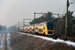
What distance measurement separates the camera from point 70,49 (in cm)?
2256

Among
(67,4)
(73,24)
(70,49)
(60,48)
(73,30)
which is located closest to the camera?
(70,49)

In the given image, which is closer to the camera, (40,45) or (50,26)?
(40,45)

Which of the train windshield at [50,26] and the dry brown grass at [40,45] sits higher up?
the train windshield at [50,26]

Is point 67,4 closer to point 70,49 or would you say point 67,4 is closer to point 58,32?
point 70,49

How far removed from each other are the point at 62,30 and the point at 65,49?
118 ft

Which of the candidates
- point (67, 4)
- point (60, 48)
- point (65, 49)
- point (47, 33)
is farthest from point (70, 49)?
point (47, 33)

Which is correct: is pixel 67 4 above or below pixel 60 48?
above

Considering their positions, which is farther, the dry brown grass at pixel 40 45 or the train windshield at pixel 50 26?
the train windshield at pixel 50 26

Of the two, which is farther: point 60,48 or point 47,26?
point 47,26

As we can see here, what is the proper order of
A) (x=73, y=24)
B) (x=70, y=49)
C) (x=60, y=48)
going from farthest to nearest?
A: (x=73, y=24) < (x=60, y=48) < (x=70, y=49)


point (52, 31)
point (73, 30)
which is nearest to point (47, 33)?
point (52, 31)

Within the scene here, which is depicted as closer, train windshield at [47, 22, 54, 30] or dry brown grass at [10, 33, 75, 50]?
dry brown grass at [10, 33, 75, 50]

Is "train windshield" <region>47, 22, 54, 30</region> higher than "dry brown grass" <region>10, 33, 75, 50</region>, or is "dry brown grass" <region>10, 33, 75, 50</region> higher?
"train windshield" <region>47, 22, 54, 30</region>

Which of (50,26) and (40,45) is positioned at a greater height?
(50,26)
